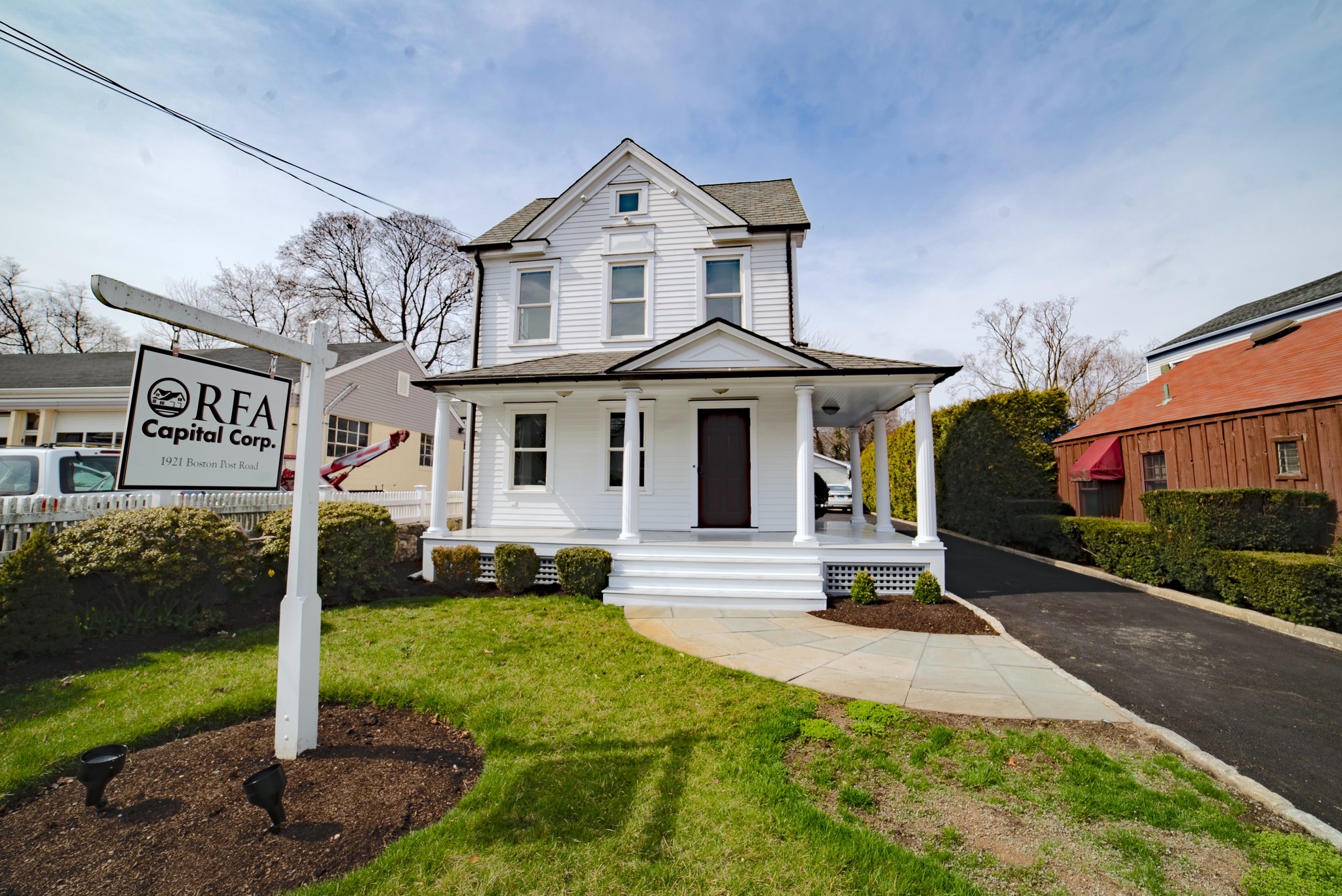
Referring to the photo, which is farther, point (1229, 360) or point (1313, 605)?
point (1229, 360)

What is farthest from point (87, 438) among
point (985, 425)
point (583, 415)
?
point (985, 425)

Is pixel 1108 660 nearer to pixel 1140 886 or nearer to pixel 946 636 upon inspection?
pixel 946 636

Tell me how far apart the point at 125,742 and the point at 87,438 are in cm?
1899

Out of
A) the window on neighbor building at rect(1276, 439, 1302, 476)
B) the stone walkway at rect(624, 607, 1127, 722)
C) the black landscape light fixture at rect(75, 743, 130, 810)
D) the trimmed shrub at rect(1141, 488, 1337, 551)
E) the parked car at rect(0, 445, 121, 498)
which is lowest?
the stone walkway at rect(624, 607, 1127, 722)

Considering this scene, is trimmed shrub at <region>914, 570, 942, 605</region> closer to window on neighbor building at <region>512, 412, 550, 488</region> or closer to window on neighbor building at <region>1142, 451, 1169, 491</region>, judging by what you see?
window on neighbor building at <region>512, 412, 550, 488</region>

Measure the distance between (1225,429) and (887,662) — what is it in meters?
9.97

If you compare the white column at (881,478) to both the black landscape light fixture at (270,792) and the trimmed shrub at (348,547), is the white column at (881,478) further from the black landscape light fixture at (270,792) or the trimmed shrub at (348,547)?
the black landscape light fixture at (270,792)

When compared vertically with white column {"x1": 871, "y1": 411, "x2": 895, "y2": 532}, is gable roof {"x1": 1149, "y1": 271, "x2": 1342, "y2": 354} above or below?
above

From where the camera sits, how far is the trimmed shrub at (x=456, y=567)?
9.10 m

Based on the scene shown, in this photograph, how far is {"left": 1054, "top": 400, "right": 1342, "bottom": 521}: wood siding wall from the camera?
852 cm

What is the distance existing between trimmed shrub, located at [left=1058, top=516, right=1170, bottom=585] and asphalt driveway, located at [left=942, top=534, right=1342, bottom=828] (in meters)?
0.70

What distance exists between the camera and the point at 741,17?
7328 millimetres

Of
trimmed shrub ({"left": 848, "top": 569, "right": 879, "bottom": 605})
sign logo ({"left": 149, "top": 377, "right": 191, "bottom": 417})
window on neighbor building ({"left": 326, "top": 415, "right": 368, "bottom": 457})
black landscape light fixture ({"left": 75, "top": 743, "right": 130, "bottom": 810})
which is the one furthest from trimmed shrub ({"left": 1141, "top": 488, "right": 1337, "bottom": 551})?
window on neighbor building ({"left": 326, "top": 415, "right": 368, "bottom": 457})

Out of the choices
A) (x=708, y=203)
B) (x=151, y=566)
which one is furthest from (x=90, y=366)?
(x=708, y=203)
